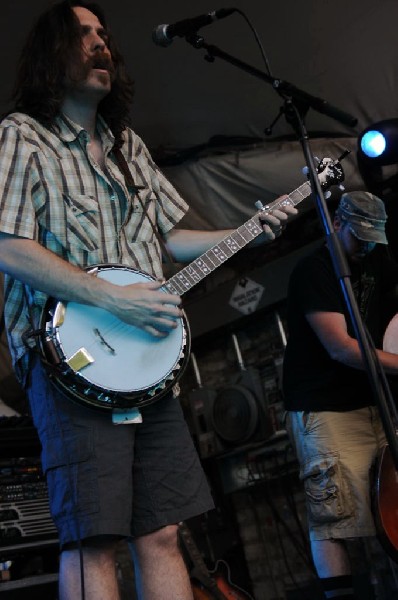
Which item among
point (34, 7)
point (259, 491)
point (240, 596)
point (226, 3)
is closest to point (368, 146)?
point (226, 3)

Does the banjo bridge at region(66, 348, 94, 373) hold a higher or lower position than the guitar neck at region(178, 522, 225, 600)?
higher

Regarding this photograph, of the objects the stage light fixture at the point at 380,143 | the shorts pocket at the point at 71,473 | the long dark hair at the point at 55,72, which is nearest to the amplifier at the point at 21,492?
the shorts pocket at the point at 71,473

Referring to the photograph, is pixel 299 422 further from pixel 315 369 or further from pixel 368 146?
pixel 368 146

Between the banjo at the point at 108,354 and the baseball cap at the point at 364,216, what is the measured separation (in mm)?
1493

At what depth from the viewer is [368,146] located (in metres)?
4.11

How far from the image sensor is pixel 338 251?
193 cm

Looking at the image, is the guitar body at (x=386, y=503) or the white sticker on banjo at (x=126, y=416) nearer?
the white sticker on banjo at (x=126, y=416)

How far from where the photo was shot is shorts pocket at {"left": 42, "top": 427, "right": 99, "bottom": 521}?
1807mm

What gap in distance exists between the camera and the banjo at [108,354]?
1883 millimetres

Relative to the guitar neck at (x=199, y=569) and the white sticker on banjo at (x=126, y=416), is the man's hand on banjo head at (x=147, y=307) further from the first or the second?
the guitar neck at (x=199, y=569)

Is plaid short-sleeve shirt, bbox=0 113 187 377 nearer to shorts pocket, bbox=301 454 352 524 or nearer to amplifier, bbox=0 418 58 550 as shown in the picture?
shorts pocket, bbox=301 454 352 524

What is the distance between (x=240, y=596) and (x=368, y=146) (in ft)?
9.02

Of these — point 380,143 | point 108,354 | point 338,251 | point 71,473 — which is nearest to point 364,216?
point 380,143

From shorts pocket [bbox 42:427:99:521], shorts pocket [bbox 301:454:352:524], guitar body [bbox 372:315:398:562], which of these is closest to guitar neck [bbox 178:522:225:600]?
shorts pocket [bbox 301:454:352:524]
